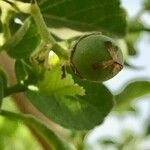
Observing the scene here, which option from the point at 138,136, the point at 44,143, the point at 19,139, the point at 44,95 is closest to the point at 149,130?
the point at 138,136

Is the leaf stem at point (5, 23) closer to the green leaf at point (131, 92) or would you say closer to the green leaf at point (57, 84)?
the green leaf at point (57, 84)

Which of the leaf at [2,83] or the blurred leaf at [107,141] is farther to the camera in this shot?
the blurred leaf at [107,141]

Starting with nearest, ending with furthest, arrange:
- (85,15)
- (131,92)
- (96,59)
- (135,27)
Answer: (96,59) < (85,15) < (131,92) < (135,27)

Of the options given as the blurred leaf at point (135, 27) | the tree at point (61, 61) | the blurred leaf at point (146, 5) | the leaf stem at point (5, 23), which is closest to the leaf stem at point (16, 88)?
the tree at point (61, 61)

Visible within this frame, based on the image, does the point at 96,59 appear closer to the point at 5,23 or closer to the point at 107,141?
the point at 5,23

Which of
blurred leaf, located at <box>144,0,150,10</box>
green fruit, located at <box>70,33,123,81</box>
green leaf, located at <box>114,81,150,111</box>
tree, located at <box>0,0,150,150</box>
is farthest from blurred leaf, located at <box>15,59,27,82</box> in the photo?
blurred leaf, located at <box>144,0,150,10</box>

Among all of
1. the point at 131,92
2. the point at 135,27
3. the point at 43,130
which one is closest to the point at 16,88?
the point at 43,130

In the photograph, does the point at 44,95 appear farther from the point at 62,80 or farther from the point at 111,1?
the point at 111,1
